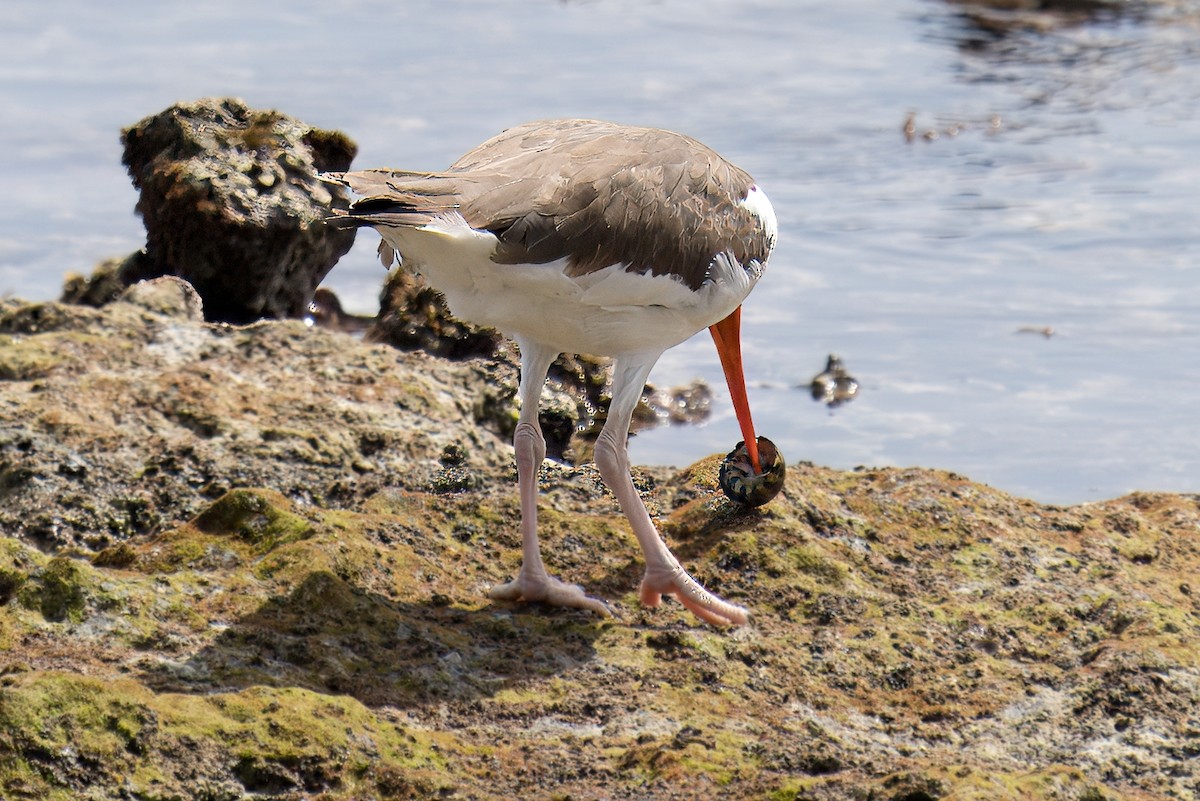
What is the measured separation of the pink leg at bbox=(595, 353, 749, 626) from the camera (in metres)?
5.05

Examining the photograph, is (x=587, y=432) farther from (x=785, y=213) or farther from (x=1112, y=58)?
(x=1112, y=58)

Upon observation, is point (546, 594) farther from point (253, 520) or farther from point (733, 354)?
point (733, 354)

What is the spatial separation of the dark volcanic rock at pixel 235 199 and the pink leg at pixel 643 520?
2.75 metres

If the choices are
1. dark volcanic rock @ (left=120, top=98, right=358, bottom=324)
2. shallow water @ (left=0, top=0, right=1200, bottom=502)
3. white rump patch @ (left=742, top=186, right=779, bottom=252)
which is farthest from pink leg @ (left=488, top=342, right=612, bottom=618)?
shallow water @ (left=0, top=0, right=1200, bottom=502)

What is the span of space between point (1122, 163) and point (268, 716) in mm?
12341

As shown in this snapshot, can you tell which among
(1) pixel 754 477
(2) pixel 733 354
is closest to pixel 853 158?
(2) pixel 733 354

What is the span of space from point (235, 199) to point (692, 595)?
3797 mm

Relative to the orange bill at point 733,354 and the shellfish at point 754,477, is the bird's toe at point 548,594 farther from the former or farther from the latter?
the orange bill at point 733,354

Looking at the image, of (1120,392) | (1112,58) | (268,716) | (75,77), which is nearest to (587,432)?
(1120,392)

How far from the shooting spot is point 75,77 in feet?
55.8

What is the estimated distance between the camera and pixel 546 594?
5.07 metres

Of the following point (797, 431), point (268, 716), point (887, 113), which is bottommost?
point (797, 431)

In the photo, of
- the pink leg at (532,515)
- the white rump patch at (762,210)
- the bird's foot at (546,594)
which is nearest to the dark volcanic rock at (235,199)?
the pink leg at (532,515)

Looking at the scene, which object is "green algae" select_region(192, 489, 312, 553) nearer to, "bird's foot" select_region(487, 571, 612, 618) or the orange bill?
"bird's foot" select_region(487, 571, 612, 618)
